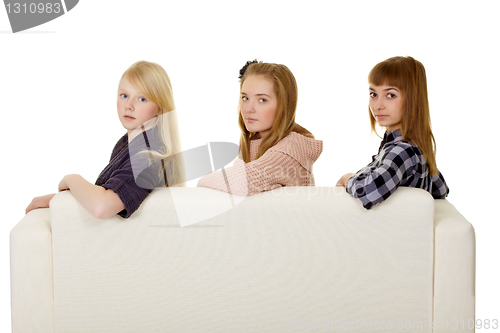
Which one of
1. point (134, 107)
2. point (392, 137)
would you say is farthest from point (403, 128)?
point (134, 107)

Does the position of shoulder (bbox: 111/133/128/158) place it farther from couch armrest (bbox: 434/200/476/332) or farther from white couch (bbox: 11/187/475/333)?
couch armrest (bbox: 434/200/476/332)

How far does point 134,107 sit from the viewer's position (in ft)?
7.20

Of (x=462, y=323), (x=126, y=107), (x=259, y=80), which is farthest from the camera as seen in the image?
(x=259, y=80)

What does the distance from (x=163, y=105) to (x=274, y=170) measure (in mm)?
542

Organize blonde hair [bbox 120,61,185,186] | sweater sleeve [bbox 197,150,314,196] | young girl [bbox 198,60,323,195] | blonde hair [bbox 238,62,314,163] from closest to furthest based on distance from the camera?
sweater sleeve [bbox 197,150,314,196] < young girl [bbox 198,60,323,195] < blonde hair [bbox 120,61,185,186] < blonde hair [bbox 238,62,314,163]

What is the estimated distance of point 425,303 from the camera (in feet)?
6.23

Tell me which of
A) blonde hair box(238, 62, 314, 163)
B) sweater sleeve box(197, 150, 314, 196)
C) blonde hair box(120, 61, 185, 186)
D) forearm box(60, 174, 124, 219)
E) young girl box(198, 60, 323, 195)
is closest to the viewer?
forearm box(60, 174, 124, 219)

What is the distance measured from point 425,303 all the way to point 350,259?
301mm

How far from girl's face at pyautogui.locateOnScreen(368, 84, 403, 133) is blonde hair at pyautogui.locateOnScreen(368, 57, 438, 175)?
18 mm

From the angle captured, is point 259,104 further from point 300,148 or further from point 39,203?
point 39,203

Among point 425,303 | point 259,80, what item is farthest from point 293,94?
point 425,303

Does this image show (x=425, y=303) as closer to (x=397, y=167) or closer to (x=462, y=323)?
(x=462, y=323)

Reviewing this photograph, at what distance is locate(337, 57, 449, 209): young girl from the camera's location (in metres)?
1.99

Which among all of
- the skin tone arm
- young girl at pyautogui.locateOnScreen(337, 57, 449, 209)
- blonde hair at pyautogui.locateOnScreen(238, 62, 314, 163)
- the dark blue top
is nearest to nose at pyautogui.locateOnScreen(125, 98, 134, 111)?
the dark blue top
